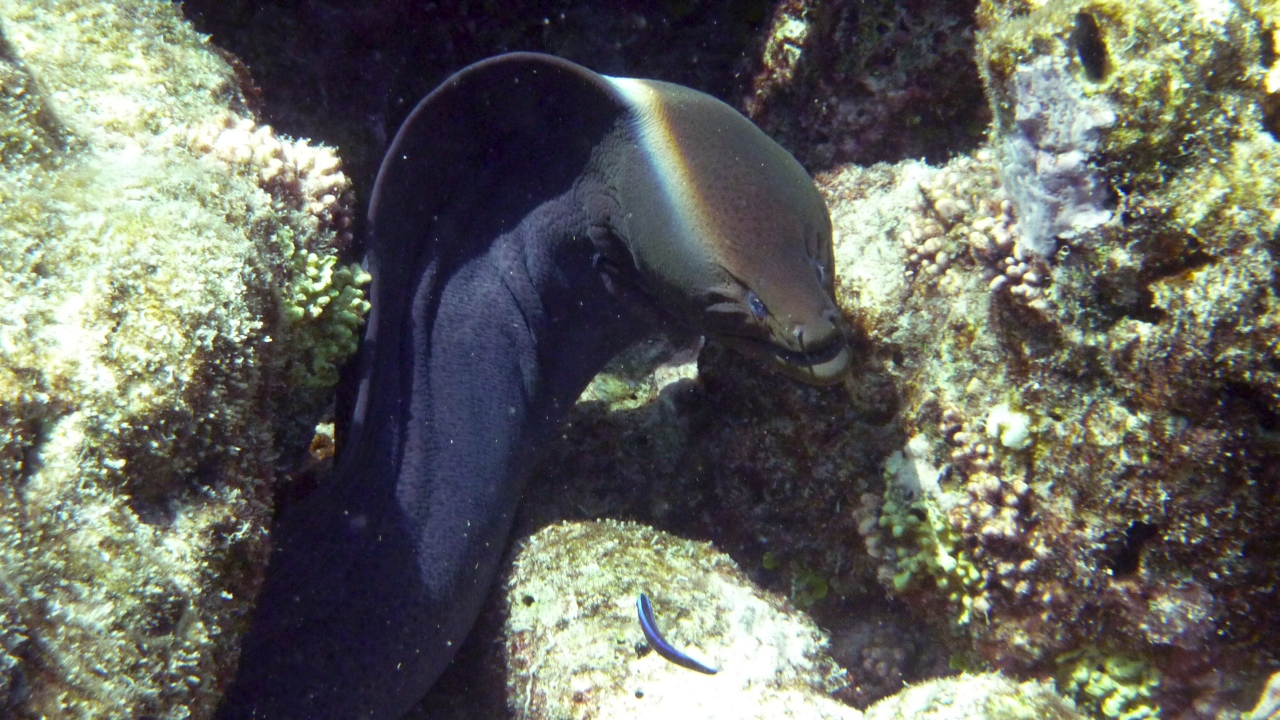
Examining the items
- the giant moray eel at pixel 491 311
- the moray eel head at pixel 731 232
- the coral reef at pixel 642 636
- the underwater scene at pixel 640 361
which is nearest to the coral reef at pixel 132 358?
the underwater scene at pixel 640 361

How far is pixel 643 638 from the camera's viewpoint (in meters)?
2.73

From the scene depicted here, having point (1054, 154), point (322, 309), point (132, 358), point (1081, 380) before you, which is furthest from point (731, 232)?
point (132, 358)

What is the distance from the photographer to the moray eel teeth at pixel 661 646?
259 centimetres

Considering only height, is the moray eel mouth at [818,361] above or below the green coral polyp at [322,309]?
below

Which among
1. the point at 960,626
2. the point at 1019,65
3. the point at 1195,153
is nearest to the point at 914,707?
the point at 960,626

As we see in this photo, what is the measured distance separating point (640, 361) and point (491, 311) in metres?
1.20

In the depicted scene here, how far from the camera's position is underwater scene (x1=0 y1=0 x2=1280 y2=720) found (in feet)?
5.45

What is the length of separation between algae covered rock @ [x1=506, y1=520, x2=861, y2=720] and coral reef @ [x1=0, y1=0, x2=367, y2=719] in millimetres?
1245

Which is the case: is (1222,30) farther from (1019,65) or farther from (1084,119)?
(1019,65)

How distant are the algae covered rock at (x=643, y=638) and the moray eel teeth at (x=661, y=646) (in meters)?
0.04

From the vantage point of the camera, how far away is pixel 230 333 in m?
1.95

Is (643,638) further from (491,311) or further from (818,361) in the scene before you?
(491,311)

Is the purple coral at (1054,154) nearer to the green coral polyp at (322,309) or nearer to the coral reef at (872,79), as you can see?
the coral reef at (872,79)

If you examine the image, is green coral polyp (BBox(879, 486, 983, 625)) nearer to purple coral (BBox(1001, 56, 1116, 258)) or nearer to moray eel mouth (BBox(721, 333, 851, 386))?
moray eel mouth (BBox(721, 333, 851, 386))
